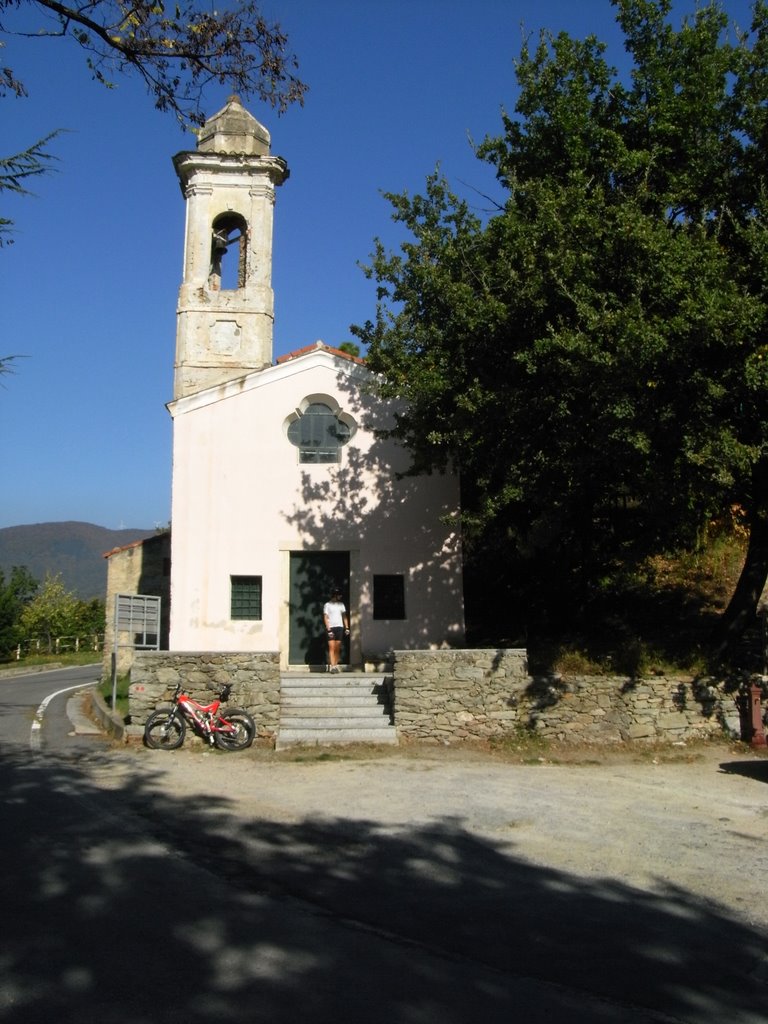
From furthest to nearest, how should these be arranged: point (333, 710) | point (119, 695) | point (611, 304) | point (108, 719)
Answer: point (119, 695), point (108, 719), point (333, 710), point (611, 304)

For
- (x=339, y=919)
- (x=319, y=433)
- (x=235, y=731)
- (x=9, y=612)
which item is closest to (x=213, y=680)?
(x=235, y=731)

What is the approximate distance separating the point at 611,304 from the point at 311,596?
833cm

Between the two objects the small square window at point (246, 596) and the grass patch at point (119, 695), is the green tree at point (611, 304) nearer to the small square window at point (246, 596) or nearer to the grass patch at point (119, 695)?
the small square window at point (246, 596)

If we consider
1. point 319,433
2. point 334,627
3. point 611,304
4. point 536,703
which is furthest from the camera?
point 319,433

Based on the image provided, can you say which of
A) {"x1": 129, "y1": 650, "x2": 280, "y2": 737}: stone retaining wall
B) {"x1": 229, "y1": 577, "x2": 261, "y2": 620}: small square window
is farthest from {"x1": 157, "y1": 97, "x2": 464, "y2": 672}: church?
{"x1": 129, "y1": 650, "x2": 280, "y2": 737}: stone retaining wall

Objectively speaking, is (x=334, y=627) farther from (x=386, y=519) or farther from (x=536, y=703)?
(x=536, y=703)

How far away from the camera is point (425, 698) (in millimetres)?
12711

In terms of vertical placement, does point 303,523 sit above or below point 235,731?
above

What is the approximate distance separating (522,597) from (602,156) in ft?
31.1

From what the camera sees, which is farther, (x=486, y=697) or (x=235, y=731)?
(x=486, y=697)

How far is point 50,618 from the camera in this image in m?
50.1

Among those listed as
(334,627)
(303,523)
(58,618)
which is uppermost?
(303,523)

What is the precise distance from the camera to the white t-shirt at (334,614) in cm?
1551

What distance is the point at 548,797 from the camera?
9664 millimetres
